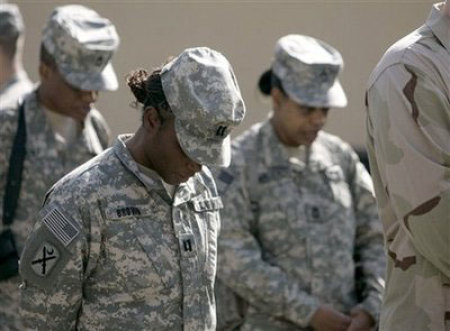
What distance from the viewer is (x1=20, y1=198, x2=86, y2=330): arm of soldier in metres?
3.78

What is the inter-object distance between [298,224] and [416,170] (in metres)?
2.30

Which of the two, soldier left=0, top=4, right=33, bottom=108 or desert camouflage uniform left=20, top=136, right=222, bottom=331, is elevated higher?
desert camouflage uniform left=20, top=136, right=222, bottom=331

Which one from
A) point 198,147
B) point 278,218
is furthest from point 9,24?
point 198,147

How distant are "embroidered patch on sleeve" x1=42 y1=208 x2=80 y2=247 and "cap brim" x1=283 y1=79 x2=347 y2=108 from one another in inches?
88.5

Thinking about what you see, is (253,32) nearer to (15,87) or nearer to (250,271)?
(15,87)

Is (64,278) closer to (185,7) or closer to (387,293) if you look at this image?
(387,293)

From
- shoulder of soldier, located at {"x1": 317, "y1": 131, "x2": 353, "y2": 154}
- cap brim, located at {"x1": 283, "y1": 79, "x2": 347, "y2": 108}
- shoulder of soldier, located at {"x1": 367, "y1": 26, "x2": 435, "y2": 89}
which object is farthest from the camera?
shoulder of soldier, located at {"x1": 317, "y1": 131, "x2": 353, "y2": 154}

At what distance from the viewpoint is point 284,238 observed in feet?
18.7

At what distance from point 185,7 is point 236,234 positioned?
13.6 ft

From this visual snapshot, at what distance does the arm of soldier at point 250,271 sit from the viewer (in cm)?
564

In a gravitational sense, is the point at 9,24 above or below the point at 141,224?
below

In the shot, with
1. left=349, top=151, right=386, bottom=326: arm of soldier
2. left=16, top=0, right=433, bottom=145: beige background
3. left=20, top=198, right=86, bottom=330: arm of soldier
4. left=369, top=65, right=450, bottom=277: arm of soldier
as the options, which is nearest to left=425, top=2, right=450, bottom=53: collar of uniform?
left=369, top=65, right=450, bottom=277: arm of soldier

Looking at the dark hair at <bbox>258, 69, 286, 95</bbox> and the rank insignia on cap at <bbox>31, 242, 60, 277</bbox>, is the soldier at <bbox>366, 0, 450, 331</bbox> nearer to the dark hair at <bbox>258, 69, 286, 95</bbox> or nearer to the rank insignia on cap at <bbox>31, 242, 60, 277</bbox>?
the rank insignia on cap at <bbox>31, 242, 60, 277</bbox>

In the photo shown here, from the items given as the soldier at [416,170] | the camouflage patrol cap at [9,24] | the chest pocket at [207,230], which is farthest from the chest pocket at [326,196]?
the camouflage patrol cap at [9,24]
